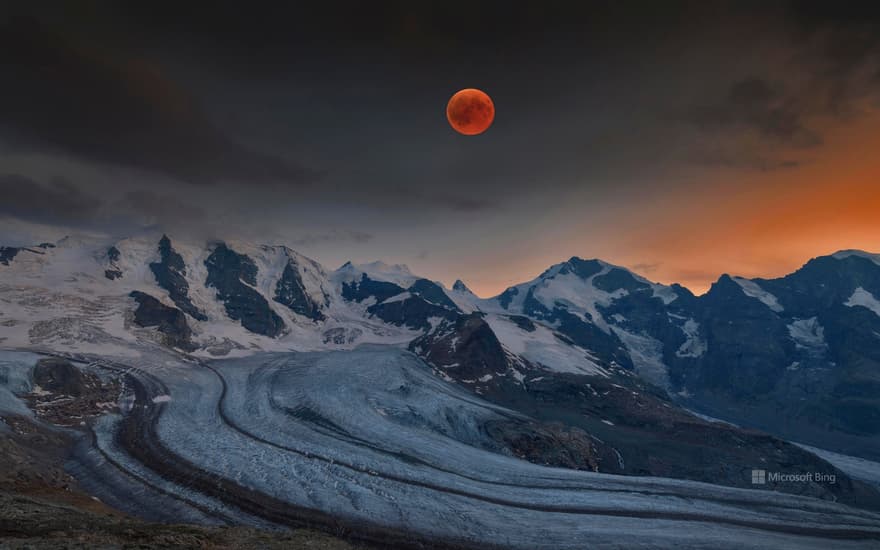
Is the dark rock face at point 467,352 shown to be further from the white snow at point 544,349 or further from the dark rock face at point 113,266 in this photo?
the dark rock face at point 113,266

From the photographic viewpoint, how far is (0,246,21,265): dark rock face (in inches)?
5700

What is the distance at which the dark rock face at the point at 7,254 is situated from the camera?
14477 cm

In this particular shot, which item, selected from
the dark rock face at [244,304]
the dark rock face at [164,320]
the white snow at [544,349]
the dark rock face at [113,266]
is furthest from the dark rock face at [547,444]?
the dark rock face at [113,266]

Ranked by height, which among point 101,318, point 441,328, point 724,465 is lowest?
point 724,465

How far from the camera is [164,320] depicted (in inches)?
4899

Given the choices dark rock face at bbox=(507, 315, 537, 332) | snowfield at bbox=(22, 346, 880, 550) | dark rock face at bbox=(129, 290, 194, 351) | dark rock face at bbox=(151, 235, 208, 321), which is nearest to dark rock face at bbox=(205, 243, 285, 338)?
dark rock face at bbox=(151, 235, 208, 321)

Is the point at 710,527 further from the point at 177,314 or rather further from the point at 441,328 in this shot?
the point at 177,314

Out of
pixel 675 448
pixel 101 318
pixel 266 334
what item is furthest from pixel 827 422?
pixel 101 318

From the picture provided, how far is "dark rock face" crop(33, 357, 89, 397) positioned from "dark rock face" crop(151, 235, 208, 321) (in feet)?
299

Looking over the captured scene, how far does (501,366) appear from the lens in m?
124

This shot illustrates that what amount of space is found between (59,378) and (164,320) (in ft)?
210

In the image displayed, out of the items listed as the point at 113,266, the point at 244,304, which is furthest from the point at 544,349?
the point at 113,266

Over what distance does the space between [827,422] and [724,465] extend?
130453 millimetres

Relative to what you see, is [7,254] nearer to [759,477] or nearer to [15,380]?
[15,380]
